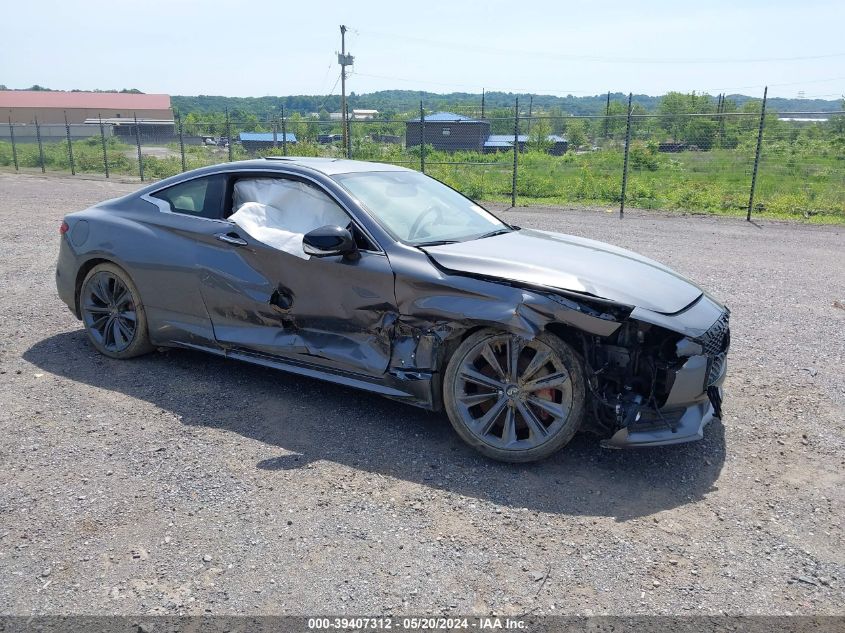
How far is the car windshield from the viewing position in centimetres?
458

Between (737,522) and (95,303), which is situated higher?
(95,303)

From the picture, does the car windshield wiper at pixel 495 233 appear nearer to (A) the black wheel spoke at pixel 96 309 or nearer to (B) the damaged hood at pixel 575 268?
(B) the damaged hood at pixel 575 268

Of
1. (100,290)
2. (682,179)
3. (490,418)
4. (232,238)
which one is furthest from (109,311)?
(682,179)

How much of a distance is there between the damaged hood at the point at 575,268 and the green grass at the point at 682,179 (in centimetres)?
1208

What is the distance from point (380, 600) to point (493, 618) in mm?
447

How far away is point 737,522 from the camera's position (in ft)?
11.2

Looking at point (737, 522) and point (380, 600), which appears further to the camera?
point (737, 522)

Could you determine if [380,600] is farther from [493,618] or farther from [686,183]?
[686,183]

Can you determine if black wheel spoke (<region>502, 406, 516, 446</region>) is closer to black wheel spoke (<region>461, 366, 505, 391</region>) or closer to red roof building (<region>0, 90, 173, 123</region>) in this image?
black wheel spoke (<region>461, 366, 505, 391</region>)

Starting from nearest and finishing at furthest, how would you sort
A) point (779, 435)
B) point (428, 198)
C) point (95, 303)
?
1. point (779, 435)
2. point (428, 198)
3. point (95, 303)

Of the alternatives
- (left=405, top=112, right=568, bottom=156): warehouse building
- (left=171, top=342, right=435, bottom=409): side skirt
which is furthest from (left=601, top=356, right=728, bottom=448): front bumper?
(left=405, top=112, right=568, bottom=156): warehouse building

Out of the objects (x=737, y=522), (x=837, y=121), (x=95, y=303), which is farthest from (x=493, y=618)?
(x=837, y=121)

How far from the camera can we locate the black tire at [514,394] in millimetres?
3812

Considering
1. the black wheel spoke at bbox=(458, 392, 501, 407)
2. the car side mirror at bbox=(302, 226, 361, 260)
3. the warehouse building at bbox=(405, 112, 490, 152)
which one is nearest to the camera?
the black wheel spoke at bbox=(458, 392, 501, 407)
